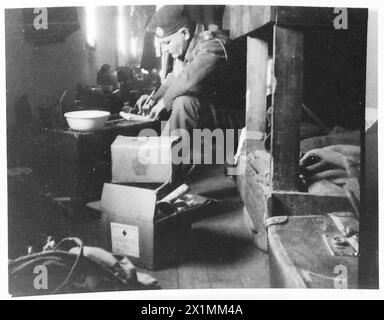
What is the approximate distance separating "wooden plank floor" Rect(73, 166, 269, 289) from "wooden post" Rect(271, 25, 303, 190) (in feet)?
1.13

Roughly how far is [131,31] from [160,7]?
0.53ft

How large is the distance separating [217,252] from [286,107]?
2.19ft

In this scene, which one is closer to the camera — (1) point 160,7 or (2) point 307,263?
(2) point 307,263

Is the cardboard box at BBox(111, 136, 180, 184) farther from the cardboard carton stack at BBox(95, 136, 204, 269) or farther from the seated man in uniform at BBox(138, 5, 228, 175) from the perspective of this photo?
the seated man in uniform at BBox(138, 5, 228, 175)

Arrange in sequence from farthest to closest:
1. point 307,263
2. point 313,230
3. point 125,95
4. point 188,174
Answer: point 125,95 → point 188,174 → point 313,230 → point 307,263

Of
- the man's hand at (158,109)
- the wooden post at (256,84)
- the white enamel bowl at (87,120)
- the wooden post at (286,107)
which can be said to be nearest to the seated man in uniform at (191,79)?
the man's hand at (158,109)

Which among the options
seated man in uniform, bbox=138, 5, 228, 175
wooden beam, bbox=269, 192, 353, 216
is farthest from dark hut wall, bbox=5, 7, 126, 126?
wooden beam, bbox=269, 192, 353, 216

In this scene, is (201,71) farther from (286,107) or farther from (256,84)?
(286,107)

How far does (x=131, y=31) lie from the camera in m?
1.76

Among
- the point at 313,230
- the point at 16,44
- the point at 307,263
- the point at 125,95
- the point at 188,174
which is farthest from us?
the point at 125,95

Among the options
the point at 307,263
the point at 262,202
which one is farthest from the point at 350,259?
the point at 262,202

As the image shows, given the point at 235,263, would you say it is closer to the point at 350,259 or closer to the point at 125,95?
the point at 350,259

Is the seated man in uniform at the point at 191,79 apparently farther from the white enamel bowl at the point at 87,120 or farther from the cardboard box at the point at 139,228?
the cardboard box at the point at 139,228

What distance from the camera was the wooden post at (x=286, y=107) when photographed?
1498 millimetres
